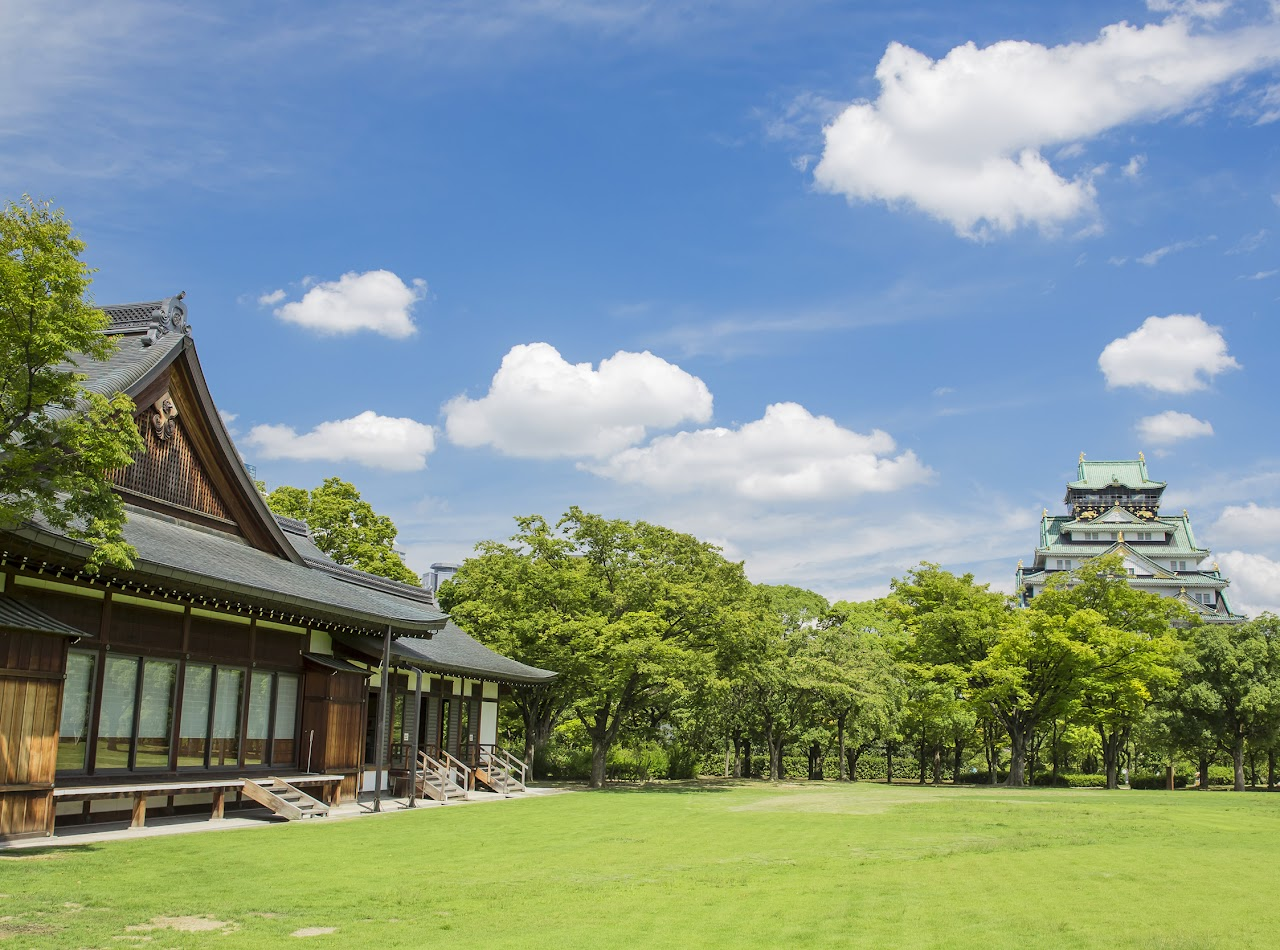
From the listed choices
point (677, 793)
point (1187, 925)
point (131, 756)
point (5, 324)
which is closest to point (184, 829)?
point (131, 756)

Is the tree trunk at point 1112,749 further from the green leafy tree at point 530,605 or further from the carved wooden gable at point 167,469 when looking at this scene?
the carved wooden gable at point 167,469

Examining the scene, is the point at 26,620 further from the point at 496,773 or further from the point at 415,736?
the point at 496,773

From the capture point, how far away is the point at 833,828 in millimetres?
20266

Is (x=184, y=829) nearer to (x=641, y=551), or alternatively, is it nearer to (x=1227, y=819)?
(x=641, y=551)

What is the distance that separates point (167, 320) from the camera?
70.9ft

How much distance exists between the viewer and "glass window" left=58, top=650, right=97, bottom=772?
16109 mm

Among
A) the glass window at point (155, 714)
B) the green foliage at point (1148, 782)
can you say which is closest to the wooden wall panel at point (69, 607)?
the glass window at point (155, 714)

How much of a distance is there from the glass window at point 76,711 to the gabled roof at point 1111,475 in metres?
99.3

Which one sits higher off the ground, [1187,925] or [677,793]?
[1187,925]

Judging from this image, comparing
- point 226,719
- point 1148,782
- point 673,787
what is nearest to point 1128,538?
point 1148,782

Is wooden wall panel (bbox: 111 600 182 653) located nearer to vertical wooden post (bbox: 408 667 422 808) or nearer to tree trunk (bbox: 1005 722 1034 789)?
vertical wooden post (bbox: 408 667 422 808)

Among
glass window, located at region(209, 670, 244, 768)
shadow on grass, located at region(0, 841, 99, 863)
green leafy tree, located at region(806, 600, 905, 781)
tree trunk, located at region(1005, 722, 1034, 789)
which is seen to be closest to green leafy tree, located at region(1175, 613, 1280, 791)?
tree trunk, located at region(1005, 722, 1034, 789)

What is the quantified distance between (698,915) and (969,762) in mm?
57162

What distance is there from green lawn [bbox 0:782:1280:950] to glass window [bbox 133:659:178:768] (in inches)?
100
